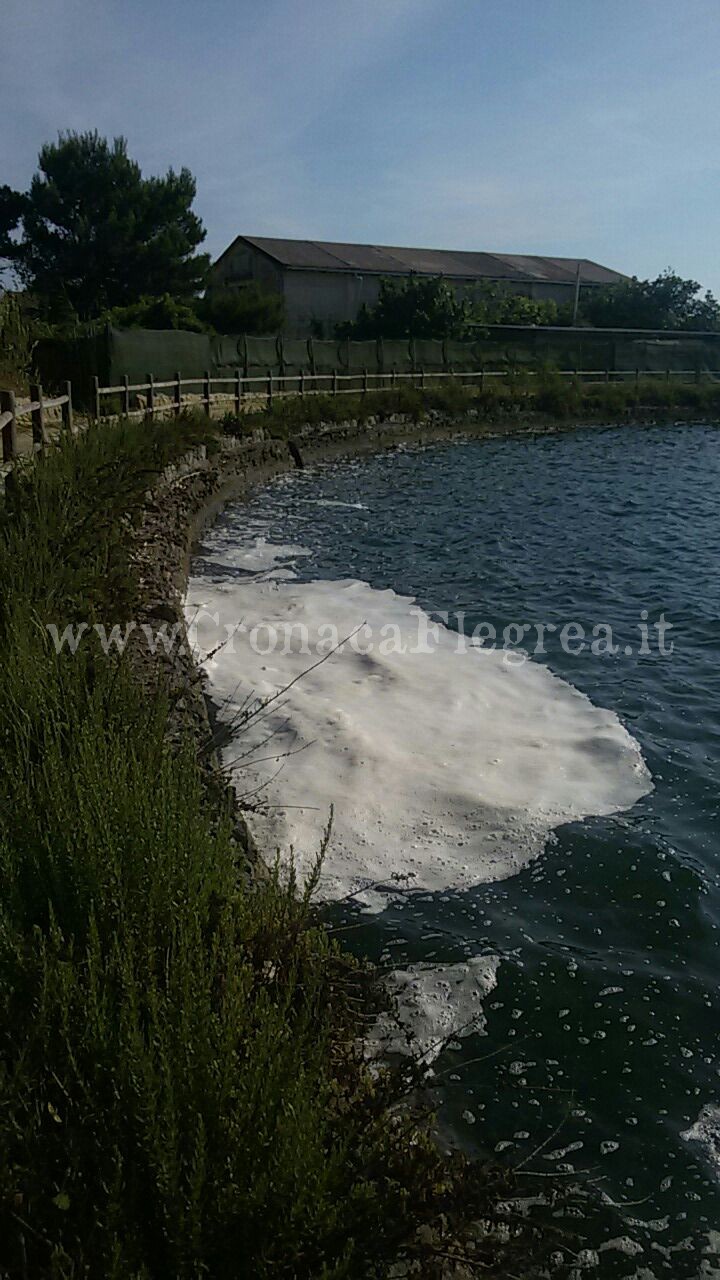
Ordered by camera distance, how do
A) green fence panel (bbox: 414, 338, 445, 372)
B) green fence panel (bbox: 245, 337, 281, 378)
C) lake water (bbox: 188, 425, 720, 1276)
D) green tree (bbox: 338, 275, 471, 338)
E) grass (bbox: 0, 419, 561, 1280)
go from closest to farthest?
grass (bbox: 0, 419, 561, 1280), lake water (bbox: 188, 425, 720, 1276), green fence panel (bbox: 245, 337, 281, 378), green fence panel (bbox: 414, 338, 445, 372), green tree (bbox: 338, 275, 471, 338)

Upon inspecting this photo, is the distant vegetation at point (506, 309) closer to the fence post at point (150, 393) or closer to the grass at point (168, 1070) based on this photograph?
the fence post at point (150, 393)

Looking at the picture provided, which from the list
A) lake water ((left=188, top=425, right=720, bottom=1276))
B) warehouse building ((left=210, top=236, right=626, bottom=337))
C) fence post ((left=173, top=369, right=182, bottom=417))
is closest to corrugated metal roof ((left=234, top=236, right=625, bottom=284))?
warehouse building ((left=210, top=236, right=626, bottom=337))

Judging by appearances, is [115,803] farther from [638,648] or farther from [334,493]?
[334,493]

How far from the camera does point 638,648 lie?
10750mm

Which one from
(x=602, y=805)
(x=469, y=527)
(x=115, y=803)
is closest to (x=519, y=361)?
(x=469, y=527)

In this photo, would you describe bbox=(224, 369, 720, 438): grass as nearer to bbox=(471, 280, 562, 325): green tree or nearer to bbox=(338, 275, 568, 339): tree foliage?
bbox=(338, 275, 568, 339): tree foliage

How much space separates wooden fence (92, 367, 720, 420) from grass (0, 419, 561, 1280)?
14582mm

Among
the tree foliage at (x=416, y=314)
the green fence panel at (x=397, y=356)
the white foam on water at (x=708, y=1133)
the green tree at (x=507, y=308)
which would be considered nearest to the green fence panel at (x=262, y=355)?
the green fence panel at (x=397, y=356)

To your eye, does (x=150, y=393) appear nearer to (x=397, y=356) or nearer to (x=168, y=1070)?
(x=397, y=356)

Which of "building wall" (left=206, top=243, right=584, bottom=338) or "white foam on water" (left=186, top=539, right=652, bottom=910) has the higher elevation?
"building wall" (left=206, top=243, right=584, bottom=338)

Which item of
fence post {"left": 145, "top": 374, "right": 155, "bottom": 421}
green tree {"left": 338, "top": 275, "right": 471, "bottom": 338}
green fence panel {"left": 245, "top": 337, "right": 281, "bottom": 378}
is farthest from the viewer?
green tree {"left": 338, "top": 275, "right": 471, "bottom": 338}

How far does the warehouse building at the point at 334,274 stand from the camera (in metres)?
50.2

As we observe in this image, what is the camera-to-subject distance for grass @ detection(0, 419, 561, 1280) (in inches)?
93.9

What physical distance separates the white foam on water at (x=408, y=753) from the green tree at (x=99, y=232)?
124 ft
